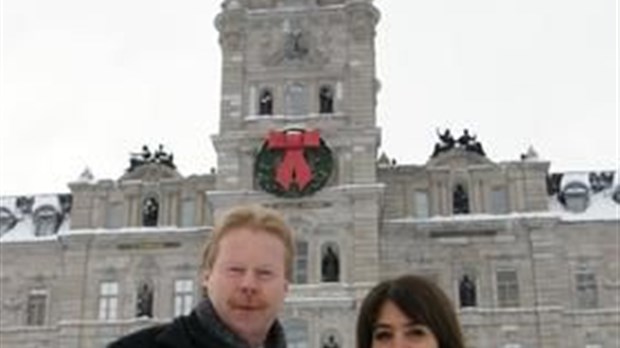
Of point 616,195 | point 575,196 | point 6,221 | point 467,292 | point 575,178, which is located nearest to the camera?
point 467,292

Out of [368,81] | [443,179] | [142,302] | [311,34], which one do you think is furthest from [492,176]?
[142,302]

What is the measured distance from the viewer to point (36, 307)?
43.3 metres

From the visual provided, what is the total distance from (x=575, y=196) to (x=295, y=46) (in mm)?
12794

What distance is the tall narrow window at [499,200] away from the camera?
4093cm

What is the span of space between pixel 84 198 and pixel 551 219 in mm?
18274

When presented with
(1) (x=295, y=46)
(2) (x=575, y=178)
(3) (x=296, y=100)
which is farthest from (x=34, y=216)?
(2) (x=575, y=178)

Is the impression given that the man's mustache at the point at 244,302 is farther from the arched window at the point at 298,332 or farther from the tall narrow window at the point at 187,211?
the tall narrow window at the point at 187,211

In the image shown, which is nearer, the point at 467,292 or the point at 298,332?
the point at 298,332

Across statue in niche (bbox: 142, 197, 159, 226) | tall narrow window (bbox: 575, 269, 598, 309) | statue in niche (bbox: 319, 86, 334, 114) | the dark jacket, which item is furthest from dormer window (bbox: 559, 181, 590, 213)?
the dark jacket

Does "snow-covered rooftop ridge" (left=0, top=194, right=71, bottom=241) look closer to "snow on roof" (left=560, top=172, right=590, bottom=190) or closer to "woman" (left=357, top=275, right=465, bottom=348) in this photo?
"snow on roof" (left=560, top=172, right=590, bottom=190)

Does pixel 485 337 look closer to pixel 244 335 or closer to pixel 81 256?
pixel 81 256

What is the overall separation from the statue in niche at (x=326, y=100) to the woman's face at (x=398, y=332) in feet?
122

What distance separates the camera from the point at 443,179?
136ft

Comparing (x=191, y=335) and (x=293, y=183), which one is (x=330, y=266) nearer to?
(x=293, y=183)
